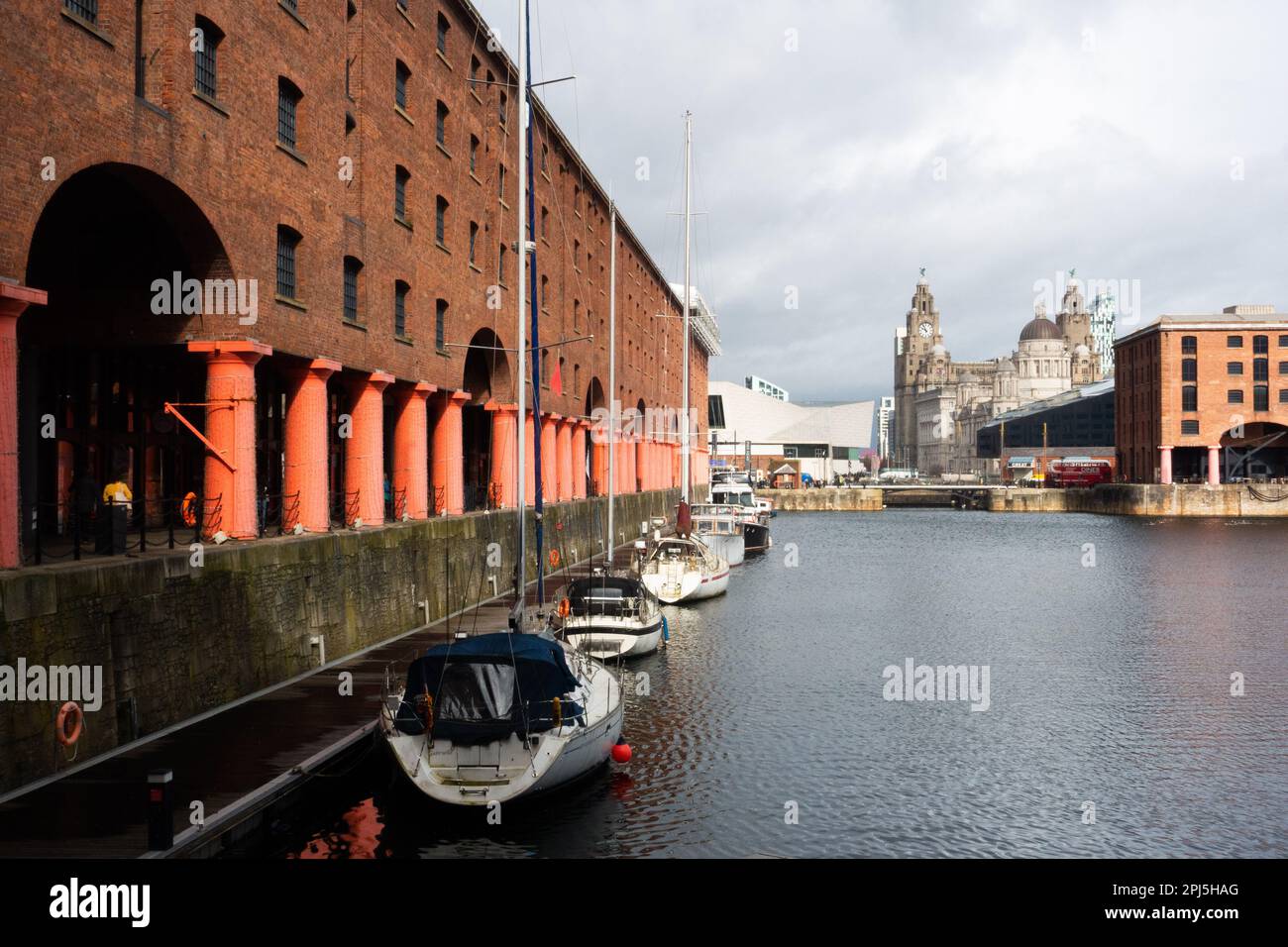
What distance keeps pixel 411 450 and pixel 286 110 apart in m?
11.9

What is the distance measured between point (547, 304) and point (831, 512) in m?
101

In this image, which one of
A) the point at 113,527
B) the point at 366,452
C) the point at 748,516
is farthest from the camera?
the point at 748,516

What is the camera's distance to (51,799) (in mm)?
14367

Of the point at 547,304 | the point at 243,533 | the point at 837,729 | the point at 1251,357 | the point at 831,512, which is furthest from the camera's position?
the point at 831,512

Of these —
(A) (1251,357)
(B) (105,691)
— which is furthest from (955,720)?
(A) (1251,357)

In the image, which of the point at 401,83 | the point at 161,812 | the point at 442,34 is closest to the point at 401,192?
the point at 401,83

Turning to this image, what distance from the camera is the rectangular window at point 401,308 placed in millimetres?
33562

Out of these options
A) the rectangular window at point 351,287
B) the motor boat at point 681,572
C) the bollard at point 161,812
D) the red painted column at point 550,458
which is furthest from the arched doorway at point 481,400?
the bollard at point 161,812

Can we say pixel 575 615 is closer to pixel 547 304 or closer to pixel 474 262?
pixel 474 262

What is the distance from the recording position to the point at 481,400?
48.7m

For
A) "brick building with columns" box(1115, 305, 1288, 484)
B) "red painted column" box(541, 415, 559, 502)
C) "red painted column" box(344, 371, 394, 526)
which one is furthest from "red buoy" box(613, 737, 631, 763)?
"brick building with columns" box(1115, 305, 1288, 484)

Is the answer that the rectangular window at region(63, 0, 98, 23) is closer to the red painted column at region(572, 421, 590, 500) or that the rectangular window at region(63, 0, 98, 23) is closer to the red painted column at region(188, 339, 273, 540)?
the red painted column at region(188, 339, 273, 540)

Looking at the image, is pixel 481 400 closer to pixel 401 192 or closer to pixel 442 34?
A: pixel 401 192

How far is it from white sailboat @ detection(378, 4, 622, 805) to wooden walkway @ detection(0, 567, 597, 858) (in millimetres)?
1218
